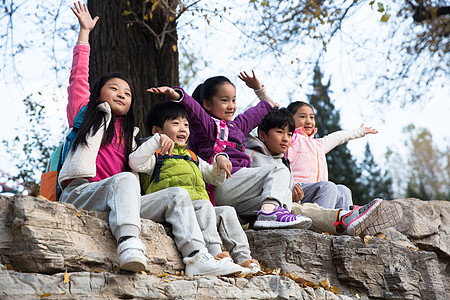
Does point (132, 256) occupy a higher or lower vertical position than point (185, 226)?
lower

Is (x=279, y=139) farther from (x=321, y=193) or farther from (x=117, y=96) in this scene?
(x=117, y=96)

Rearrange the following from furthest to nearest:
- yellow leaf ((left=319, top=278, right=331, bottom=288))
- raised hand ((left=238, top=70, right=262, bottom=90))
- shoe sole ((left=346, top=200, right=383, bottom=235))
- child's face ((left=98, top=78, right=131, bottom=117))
Result: raised hand ((left=238, top=70, right=262, bottom=90)) → shoe sole ((left=346, top=200, right=383, bottom=235)) → child's face ((left=98, top=78, right=131, bottom=117)) → yellow leaf ((left=319, top=278, right=331, bottom=288))

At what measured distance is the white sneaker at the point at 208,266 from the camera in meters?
3.46

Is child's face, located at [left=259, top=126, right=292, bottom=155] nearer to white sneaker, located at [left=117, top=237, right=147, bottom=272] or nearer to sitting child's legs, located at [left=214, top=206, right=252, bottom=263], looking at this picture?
sitting child's legs, located at [left=214, top=206, right=252, bottom=263]

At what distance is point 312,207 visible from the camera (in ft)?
16.1

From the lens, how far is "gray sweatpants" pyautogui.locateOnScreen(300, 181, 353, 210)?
5.25 metres

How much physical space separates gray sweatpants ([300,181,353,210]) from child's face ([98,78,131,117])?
2.09 meters

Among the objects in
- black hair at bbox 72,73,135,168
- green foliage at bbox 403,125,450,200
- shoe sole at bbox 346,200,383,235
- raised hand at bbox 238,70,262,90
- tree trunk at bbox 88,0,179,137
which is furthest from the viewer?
green foliage at bbox 403,125,450,200

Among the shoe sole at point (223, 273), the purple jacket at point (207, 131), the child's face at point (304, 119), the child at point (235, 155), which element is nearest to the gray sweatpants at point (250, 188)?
the child at point (235, 155)

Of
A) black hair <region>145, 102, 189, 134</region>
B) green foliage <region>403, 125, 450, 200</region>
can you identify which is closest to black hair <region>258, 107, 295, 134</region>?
black hair <region>145, 102, 189, 134</region>

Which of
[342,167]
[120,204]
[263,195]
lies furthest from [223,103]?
[342,167]

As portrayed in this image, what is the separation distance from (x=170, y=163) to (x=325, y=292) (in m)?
1.52

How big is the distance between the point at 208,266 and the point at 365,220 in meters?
1.73

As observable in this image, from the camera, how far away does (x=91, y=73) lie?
19.7ft
